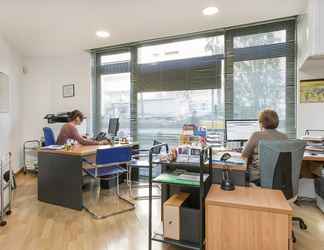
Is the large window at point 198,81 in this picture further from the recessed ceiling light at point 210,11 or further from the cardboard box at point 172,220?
the cardboard box at point 172,220

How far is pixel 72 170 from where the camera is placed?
3076mm

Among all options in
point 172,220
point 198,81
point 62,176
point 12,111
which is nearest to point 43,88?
point 12,111

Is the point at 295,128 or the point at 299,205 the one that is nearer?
the point at 299,205

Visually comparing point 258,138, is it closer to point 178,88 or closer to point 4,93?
point 178,88

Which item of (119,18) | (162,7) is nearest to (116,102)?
(119,18)

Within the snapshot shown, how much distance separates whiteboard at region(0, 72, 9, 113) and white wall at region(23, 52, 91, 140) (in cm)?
84

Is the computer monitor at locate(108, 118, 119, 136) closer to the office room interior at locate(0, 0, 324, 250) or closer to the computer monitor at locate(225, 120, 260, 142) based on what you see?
the office room interior at locate(0, 0, 324, 250)

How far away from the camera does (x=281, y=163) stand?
215 cm

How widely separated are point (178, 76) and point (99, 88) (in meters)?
1.79

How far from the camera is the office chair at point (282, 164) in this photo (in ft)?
7.00

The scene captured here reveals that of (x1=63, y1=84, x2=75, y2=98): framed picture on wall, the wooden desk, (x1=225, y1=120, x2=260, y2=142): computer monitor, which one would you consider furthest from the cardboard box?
(x1=63, y1=84, x2=75, y2=98): framed picture on wall

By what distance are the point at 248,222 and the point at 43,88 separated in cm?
507

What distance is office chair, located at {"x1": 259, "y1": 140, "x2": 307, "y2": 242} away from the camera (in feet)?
7.00

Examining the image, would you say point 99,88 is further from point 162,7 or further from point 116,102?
point 162,7
